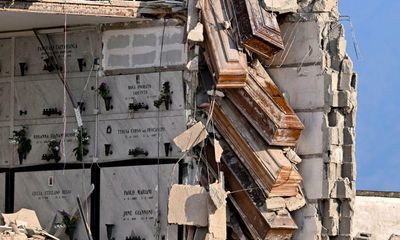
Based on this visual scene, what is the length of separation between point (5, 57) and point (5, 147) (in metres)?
1.61

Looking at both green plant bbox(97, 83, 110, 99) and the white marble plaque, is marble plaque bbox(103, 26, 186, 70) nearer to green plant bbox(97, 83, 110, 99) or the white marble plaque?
green plant bbox(97, 83, 110, 99)

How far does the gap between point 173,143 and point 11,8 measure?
3567 millimetres

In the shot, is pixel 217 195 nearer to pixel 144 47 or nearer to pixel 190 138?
pixel 190 138

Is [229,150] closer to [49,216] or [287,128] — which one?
[287,128]

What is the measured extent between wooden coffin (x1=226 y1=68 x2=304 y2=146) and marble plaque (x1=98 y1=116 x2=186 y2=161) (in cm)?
106

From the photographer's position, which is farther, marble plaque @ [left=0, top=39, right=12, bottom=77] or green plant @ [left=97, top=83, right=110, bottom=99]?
marble plaque @ [left=0, top=39, right=12, bottom=77]

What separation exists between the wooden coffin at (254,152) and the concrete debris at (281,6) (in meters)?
1.81

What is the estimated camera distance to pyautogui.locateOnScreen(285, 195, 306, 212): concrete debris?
3647cm

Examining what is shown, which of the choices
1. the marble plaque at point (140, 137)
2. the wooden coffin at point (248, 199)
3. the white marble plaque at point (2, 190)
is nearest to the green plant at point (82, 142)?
the marble plaque at point (140, 137)

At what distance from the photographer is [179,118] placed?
36188 mm

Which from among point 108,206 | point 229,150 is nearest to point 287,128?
point 229,150

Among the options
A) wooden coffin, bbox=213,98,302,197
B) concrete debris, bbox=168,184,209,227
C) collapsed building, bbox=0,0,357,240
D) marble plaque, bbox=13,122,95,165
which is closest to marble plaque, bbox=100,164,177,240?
collapsed building, bbox=0,0,357,240

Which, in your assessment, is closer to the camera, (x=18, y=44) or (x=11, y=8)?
(x=11, y=8)

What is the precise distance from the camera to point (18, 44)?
125ft
